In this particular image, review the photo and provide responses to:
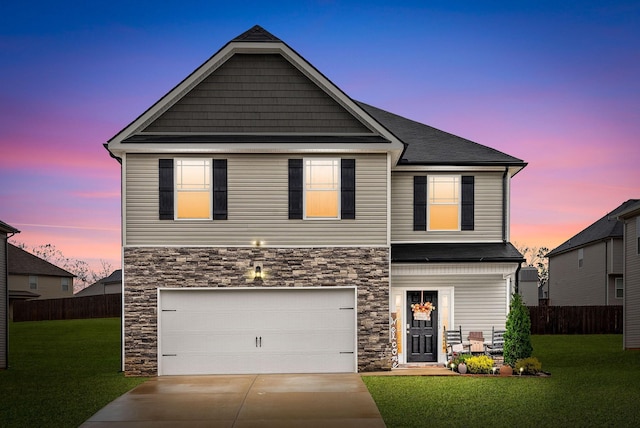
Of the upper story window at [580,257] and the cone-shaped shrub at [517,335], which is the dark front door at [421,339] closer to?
the cone-shaped shrub at [517,335]

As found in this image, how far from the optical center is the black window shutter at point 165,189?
687 inches

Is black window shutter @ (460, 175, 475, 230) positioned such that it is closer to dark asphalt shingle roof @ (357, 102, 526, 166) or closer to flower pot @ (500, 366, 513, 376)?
dark asphalt shingle roof @ (357, 102, 526, 166)

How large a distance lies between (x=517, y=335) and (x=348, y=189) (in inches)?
229

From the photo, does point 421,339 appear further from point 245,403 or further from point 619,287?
point 619,287

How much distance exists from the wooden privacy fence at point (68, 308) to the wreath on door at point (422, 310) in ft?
109

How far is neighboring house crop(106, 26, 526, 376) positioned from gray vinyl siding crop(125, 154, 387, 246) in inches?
1.1

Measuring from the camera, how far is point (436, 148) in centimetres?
2042

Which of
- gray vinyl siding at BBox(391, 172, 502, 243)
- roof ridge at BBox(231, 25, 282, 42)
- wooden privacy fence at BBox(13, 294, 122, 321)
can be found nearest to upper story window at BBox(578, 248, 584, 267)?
gray vinyl siding at BBox(391, 172, 502, 243)

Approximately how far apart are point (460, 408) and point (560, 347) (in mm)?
15910

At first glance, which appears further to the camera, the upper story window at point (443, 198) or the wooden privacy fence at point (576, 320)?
the wooden privacy fence at point (576, 320)

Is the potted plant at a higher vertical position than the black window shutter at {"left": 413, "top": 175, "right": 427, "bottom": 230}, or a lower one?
lower

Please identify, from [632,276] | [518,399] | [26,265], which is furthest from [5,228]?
[26,265]

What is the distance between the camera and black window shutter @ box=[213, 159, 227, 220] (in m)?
17.5

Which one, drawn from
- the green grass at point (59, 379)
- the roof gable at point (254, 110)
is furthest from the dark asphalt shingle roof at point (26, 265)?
the roof gable at point (254, 110)
